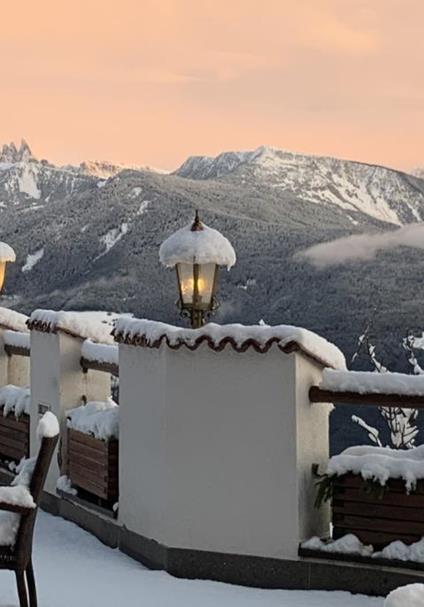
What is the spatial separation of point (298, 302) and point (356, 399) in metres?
75.9

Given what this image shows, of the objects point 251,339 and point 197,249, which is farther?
point 197,249

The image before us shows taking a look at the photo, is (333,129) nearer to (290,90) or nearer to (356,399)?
(290,90)

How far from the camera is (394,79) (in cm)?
4028

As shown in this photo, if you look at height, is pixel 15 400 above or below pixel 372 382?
below

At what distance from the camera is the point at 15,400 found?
8.90 m

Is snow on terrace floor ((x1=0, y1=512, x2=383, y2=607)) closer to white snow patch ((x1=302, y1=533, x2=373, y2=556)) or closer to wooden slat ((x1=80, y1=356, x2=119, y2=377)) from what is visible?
white snow patch ((x1=302, y1=533, x2=373, y2=556))

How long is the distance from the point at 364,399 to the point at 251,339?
65 centimetres

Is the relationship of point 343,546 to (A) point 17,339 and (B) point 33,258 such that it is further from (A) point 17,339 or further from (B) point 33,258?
(B) point 33,258

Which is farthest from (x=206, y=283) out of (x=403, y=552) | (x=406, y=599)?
(x=406, y=599)

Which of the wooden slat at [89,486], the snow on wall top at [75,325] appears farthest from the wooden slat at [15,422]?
the wooden slat at [89,486]

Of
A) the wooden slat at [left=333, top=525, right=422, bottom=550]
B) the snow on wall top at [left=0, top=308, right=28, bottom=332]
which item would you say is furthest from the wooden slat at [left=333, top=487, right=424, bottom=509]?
the snow on wall top at [left=0, top=308, right=28, bottom=332]

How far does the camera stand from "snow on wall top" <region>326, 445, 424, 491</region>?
5.45 meters

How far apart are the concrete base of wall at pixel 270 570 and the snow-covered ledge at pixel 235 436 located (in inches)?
2.2

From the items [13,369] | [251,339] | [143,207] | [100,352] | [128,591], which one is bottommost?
[128,591]
